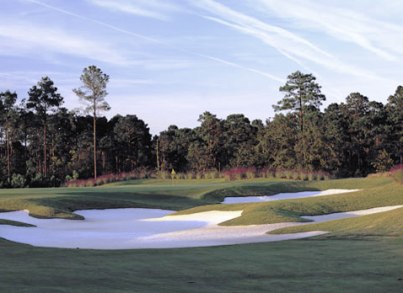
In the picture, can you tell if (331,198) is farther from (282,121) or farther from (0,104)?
(0,104)

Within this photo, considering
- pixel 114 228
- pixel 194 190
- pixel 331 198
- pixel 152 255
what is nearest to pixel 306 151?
pixel 194 190

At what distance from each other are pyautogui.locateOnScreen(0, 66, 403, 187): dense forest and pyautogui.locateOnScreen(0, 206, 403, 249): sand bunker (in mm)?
21034

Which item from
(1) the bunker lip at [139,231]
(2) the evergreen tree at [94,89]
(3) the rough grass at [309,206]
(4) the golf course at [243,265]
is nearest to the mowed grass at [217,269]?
(4) the golf course at [243,265]

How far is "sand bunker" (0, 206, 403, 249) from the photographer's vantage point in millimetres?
12812

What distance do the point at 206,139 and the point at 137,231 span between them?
3882 centimetres

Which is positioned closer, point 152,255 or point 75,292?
point 75,292

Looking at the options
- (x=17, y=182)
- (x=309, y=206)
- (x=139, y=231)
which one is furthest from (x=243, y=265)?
(x=17, y=182)

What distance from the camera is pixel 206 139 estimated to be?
180 feet

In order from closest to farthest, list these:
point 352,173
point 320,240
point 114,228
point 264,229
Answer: point 320,240, point 264,229, point 114,228, point 352,173

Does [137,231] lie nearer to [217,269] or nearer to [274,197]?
[217,269]

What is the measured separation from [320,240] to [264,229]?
10.9 ft

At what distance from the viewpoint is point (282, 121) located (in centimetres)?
4816

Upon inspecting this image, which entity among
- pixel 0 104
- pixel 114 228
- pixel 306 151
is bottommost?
pixel 114 228

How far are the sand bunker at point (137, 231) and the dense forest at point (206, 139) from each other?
21034 mm
